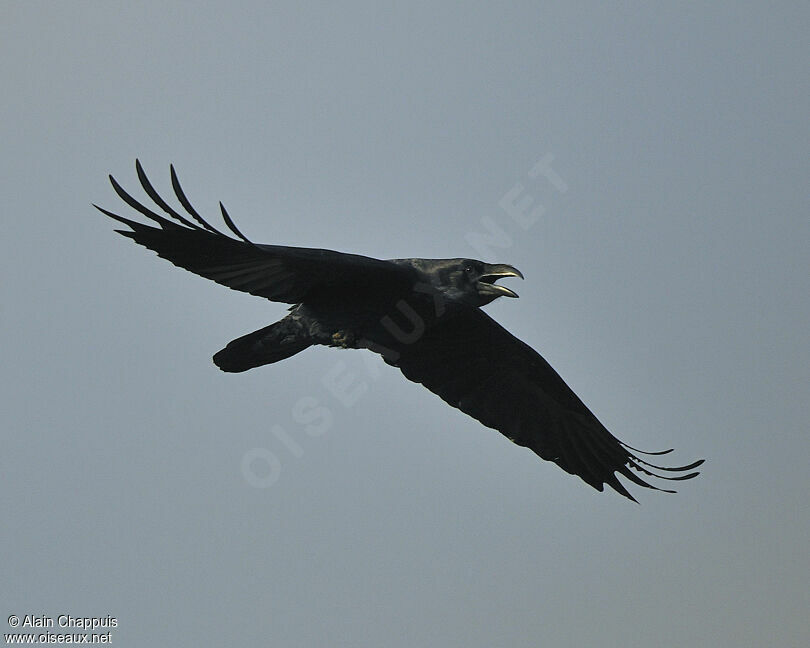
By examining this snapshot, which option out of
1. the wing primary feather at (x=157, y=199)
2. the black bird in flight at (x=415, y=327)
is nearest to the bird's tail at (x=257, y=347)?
the black bird in flight at (x=415, y=327)

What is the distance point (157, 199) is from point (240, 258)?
744mm

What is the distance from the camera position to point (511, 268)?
9234 millimetres

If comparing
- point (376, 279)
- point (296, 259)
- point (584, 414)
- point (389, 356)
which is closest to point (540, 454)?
point (584, 414)

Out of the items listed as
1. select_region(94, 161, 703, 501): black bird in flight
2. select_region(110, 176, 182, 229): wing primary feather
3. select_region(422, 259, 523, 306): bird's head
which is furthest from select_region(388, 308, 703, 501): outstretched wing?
select_region(110, 176, 182, 229): wing primary feather

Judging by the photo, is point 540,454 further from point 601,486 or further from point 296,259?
point 296,259

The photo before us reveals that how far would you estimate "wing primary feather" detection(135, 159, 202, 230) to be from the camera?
7.76m

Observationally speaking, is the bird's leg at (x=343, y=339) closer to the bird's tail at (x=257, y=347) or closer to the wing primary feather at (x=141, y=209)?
the bird's tail at (x=257, y=347)

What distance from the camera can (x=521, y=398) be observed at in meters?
10.9

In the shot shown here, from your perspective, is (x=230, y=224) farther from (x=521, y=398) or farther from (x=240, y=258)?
(x=521, y=398)

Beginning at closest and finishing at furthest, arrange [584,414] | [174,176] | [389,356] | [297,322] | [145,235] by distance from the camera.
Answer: [174,176] → [145,235] → [297,322] → [389,356] → [584,414]

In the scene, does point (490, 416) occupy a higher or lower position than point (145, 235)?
lower

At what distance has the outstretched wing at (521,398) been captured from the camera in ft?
34.5

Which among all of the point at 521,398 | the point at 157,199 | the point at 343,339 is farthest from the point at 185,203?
the point at 521,398

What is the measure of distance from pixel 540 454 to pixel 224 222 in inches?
172
